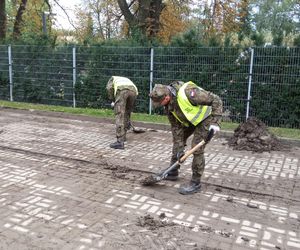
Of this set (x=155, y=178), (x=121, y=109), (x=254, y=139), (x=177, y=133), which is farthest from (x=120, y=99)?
(x=254, y=139)

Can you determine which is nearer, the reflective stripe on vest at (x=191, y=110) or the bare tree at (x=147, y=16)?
the reflective stripe on vest at (x=191, y=110)

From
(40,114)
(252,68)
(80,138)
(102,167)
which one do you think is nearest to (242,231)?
(102,167)

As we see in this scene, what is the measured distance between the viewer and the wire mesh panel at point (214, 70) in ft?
32.0

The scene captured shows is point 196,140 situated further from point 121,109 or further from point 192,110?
point 121,109

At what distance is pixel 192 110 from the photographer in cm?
463

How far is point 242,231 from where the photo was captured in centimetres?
385

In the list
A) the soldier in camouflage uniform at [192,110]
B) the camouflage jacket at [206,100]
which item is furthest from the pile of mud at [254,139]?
the camouflage jacket at [206,100]

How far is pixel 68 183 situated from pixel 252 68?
6.25 m

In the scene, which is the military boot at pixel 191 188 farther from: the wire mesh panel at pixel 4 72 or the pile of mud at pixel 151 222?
the wire mesh panel at pixel 4 72

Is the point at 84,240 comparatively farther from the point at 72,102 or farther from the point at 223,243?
the point at 72,102

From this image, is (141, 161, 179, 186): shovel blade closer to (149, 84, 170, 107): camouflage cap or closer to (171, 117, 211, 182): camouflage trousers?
(171, 117, 211, 182): camouflage trousers

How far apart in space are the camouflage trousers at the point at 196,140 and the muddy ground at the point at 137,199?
0.33m

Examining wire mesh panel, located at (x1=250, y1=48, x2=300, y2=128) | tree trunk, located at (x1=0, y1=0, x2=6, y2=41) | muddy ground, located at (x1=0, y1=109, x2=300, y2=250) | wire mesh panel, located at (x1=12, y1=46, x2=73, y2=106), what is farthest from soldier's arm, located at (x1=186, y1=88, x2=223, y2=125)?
tree trunk, located at (x1=0, y1=0, x2=6, y2=41)

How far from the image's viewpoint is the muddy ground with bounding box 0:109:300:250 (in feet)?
12.0
